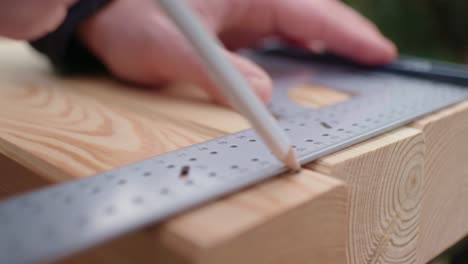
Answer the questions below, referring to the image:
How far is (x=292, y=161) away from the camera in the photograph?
324 millimetres

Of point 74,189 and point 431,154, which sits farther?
point 431,154

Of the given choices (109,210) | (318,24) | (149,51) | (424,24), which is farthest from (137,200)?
(424,24)

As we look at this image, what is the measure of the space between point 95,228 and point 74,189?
0.05 metres

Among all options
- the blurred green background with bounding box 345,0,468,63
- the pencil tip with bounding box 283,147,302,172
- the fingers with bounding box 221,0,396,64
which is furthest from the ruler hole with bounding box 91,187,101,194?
the blurred green background with bounding box 345,0,468,63

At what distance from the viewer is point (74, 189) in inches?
11.4

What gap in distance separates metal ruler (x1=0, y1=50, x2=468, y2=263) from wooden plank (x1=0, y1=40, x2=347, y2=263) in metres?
0.01

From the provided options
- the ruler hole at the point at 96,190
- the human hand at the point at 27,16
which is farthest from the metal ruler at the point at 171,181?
the human hand at the point at 27,16

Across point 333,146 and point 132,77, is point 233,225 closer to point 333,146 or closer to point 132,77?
point 333,146

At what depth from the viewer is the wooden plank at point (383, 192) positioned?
0.35m

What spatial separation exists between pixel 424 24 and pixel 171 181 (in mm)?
898

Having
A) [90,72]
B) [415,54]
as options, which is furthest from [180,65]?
[415,54]

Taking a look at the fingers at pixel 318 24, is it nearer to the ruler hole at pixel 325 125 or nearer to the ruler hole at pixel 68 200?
the ruler hole at pixel 325 125

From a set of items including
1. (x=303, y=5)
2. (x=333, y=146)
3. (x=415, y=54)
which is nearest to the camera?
(x=333, y=146)

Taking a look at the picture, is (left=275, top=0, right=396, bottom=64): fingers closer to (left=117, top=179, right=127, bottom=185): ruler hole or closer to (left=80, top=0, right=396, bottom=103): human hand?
(left=80, top=0, right=396, bottom=103): human hand
